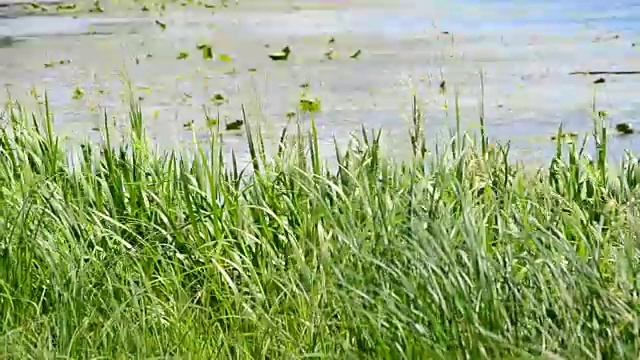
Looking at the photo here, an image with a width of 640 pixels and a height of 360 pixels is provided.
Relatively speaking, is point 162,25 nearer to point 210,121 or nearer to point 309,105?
point 309,105

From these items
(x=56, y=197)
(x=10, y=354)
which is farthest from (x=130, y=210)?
(x=10, y=354)

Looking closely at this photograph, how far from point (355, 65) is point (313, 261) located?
186 inches

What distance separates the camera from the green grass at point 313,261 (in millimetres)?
2531

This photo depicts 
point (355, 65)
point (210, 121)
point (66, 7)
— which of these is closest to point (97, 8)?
point (66, 7)

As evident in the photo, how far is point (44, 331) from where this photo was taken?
3.09 metres

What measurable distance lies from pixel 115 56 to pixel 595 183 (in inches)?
206

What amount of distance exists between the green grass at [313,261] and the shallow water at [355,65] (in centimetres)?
53

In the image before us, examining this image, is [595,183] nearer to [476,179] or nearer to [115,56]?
[476,179]

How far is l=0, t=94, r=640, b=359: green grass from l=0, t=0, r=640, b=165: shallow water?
1.74 ft

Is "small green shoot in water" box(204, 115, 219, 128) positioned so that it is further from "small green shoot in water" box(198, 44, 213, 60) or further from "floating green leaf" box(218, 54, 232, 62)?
"small green shoot in water" box(198, 44, 213, 60)

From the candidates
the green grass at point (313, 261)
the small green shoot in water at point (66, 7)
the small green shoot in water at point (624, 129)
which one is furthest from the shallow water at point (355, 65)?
the small green shoot in water at point (66, 7)

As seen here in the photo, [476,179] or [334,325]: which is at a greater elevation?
[476,179]

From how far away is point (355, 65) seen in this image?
25.7 ft

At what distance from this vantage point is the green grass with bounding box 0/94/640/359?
2.53m
